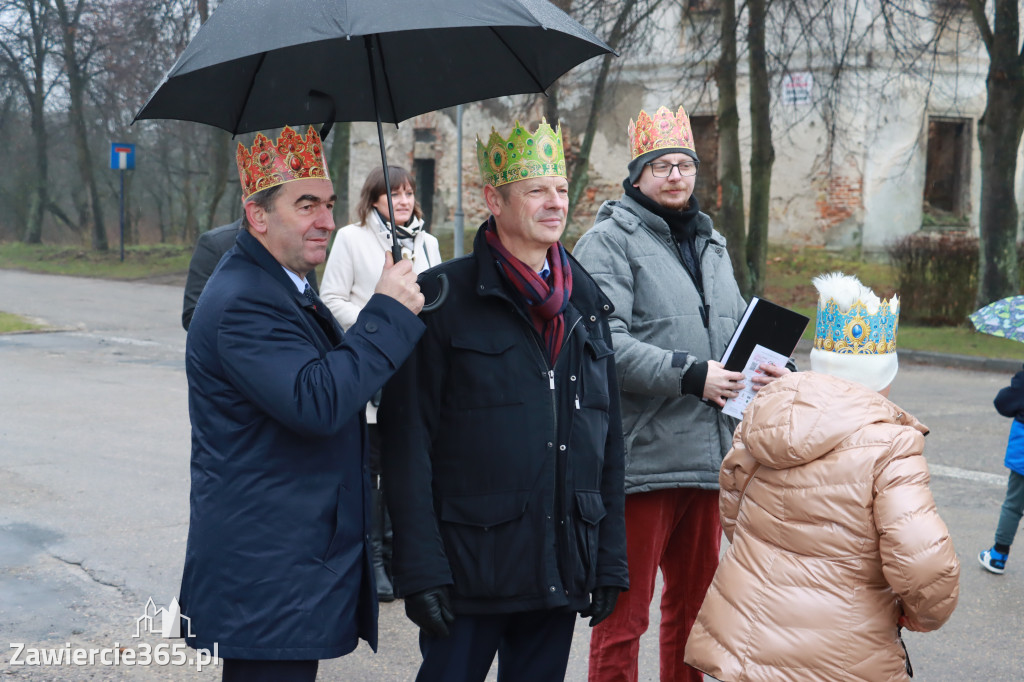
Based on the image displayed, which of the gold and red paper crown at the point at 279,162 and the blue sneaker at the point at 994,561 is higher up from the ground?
the gold and red paper crown at the point at 279,162

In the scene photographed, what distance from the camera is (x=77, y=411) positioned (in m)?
9.55

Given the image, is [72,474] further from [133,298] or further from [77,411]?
[133,298]

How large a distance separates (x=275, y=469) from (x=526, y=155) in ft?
3.54

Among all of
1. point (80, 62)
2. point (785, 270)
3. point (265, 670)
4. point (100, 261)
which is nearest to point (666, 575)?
point (265, 670)

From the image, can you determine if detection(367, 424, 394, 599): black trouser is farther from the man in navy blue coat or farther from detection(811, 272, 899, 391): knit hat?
detection(811, 272, 899, 391): knit hat

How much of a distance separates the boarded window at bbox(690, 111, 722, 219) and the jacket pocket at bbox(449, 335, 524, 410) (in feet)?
74.0

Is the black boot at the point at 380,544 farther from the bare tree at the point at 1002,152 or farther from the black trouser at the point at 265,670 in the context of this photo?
the bare tree at the point at 1002,152

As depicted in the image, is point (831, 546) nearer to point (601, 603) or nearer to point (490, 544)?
point (601, 603)

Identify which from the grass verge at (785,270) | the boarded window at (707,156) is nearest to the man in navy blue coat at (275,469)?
the grass verge at (785,270)

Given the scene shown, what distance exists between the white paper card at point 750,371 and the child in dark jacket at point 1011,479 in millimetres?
2199

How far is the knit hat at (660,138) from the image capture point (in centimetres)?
365

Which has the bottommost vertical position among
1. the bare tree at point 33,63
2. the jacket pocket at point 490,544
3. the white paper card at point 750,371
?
the jacket pocket at point 490,544

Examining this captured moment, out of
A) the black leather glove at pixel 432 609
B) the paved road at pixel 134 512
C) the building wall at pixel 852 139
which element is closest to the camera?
the black leather glove at pixel 432 609

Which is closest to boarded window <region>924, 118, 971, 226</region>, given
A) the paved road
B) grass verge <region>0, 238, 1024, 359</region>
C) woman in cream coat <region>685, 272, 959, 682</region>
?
grass verge <region>0, 238, 1024, 359</region>
